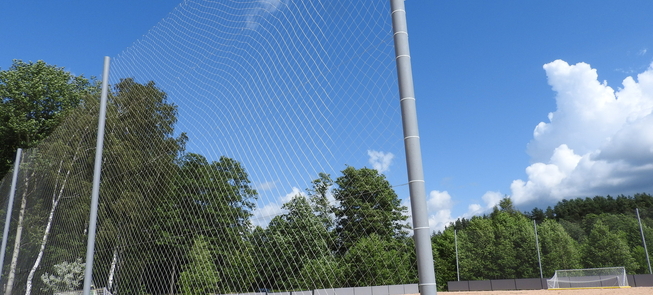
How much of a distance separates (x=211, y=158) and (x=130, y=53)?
2653 millimetres

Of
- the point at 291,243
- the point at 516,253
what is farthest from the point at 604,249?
the point at 291,243

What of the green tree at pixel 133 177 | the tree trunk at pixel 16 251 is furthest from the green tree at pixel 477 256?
the green tree at pixel 133 177

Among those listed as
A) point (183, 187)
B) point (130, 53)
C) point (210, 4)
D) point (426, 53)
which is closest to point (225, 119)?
point (183, 187)

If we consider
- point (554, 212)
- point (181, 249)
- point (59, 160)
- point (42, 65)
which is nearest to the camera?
point (181, 249)

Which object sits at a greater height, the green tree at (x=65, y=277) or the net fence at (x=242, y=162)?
the net fence at (x=242, y=162)

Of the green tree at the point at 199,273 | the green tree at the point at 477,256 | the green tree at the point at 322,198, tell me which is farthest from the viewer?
the green tree at the point at 477,256

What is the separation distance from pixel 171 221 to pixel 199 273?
0.56m

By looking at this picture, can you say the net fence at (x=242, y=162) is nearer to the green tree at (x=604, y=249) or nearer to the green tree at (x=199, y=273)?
the green tree at (x=199, y=273)

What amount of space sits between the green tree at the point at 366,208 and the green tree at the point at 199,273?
198 centimetres

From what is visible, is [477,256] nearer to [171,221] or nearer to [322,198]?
[171,221]

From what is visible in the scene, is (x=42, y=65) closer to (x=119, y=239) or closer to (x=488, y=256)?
(x=119, y=239)

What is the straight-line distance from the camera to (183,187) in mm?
4273

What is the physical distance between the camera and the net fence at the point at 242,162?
204 centimetres

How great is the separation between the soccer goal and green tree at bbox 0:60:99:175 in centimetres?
2010
